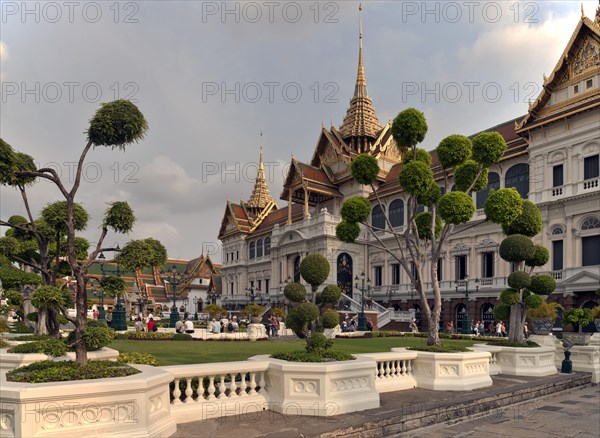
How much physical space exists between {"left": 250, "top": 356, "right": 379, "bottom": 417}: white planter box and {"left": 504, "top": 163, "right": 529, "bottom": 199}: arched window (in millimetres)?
29160

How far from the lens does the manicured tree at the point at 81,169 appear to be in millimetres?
6848

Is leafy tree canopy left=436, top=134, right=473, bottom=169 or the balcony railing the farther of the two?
the balcony railing

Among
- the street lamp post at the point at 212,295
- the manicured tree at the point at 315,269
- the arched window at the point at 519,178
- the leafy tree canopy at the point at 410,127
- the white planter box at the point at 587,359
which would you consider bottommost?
the street lamp post at the point at 212,295

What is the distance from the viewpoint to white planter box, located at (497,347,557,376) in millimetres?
12891

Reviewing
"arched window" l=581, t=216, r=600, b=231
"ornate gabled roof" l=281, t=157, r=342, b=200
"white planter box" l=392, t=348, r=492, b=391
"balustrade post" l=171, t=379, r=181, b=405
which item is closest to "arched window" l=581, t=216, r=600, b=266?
"arched window" l=581, t=216, r=600, b=231

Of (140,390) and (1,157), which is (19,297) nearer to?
(1,157)

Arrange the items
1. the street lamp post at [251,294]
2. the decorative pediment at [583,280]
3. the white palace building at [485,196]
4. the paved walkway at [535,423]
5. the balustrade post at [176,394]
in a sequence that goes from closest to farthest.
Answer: the balustrade post at [176,394] → the paved walkway at [535,423] → the decorative pediment at [583,280] → the white palace building at [485,196] → the street lamp post at [251,294]

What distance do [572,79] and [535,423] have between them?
29186mm

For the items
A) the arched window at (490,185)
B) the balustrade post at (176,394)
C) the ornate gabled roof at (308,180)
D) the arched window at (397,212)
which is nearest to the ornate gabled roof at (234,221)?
the ornate gabled roof at (308,180)

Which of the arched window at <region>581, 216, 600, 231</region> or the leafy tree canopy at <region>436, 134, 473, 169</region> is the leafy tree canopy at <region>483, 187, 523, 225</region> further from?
the arched window at <region>581, 216, 600, 231</region>

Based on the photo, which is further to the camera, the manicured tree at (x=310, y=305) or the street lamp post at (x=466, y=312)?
the street lamp post at (x=466, y=312)

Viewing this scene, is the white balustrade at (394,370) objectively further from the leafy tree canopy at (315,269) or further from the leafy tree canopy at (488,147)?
the leafy tree canopy at (488,147)

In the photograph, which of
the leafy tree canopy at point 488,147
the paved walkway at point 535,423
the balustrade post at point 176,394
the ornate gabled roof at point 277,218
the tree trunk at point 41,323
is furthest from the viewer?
the ornate gabled roof at point 277,218

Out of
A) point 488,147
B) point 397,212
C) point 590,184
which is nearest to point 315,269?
point 488,147
